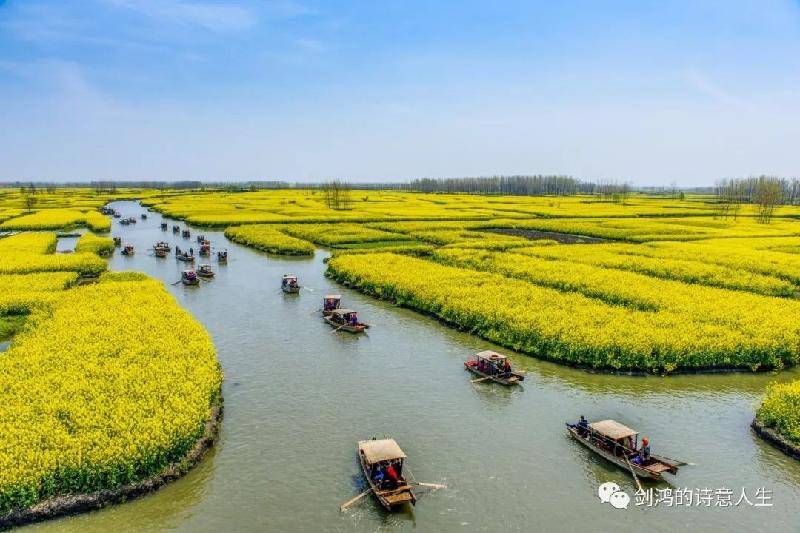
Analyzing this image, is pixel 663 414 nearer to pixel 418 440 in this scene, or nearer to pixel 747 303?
pixel 418 440

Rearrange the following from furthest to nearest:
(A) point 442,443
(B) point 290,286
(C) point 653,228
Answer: (C) point 653,228, (B) point 290,286, (A) point 442,443

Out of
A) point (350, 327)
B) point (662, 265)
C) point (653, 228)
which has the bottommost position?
point (350, 327)

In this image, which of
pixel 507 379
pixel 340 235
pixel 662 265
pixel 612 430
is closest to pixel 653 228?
pixel 662 265

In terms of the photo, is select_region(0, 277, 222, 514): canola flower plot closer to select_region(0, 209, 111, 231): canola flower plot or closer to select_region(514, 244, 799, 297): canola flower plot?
select_region(514, 244, 799, 297): canola flower plot

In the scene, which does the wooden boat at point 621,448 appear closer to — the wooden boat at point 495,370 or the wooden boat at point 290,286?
the wooden boat at point 495,370

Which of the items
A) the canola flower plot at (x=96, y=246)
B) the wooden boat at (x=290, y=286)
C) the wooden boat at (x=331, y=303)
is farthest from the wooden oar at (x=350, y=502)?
the canola flower plot at (x=96, y=246)

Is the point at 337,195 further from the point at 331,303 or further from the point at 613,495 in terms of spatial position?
the point at 613,495

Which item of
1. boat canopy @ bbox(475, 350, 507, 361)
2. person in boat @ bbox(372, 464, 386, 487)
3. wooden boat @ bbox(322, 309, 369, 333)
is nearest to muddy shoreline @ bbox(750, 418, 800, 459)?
boat canopy @ bbox(475, 350, 507, 361)

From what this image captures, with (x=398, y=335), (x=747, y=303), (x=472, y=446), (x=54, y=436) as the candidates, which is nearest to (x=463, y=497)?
(x=472, y=446)
